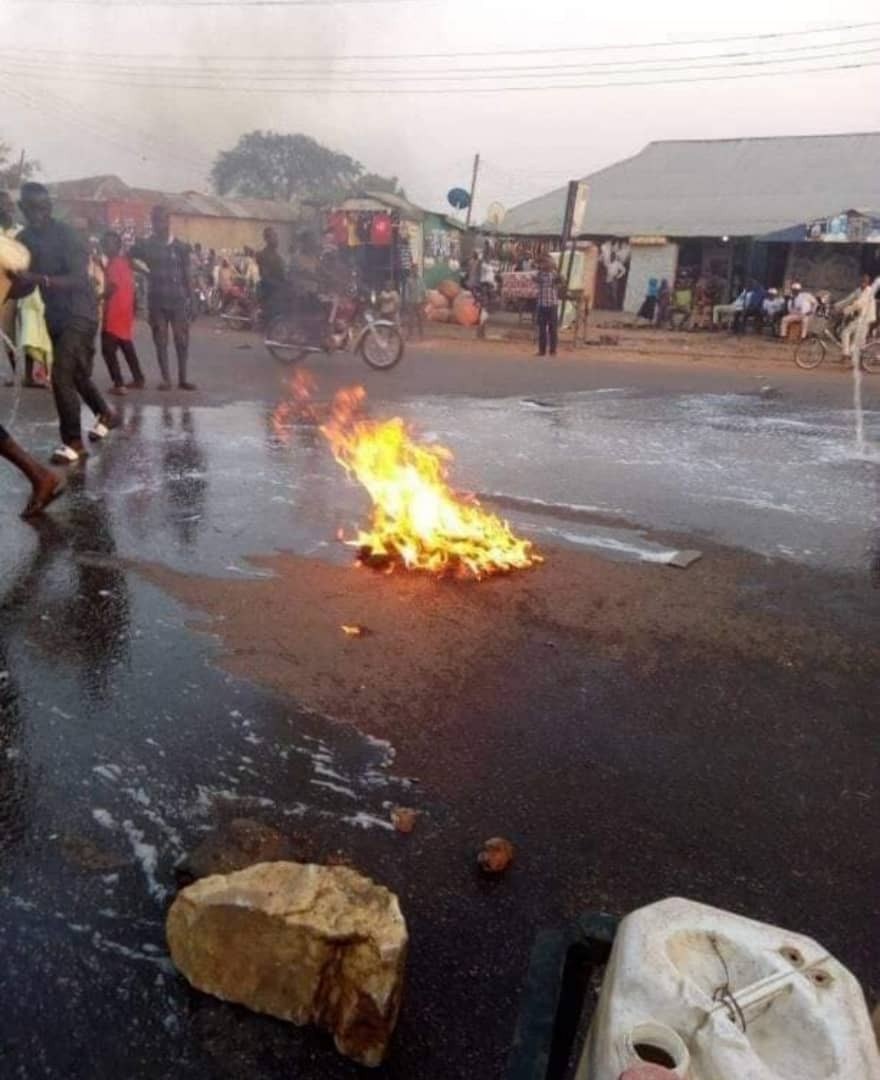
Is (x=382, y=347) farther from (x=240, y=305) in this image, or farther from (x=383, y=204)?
(x=383, y=204)

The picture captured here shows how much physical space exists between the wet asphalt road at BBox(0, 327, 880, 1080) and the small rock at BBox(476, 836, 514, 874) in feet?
0.26

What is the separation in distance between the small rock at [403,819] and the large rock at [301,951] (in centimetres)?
64

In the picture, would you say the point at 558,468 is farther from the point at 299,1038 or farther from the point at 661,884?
the point at 299,1038

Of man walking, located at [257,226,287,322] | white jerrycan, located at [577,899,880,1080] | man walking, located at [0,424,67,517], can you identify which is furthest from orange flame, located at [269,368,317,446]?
white jerrycan, located at [577,899,880,1080]


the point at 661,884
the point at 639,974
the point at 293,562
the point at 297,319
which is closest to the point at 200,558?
the point at 293,562

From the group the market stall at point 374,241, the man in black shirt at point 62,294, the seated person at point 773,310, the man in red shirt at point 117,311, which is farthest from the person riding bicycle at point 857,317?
the man in black shirt at point 62,294

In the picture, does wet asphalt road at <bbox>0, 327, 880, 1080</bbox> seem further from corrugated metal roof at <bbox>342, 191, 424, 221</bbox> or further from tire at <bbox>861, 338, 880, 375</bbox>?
corrugated metal roof at <bbox>342, 191, 424, 221</bbox>

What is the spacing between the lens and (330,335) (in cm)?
1480

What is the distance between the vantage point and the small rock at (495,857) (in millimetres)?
2707

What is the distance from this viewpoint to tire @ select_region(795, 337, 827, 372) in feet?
64.7

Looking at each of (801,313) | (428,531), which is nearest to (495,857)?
(428,531)

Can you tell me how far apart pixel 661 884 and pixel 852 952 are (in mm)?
551

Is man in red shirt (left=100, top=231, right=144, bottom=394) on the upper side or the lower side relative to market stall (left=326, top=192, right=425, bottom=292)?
lower

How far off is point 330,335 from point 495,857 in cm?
1306
